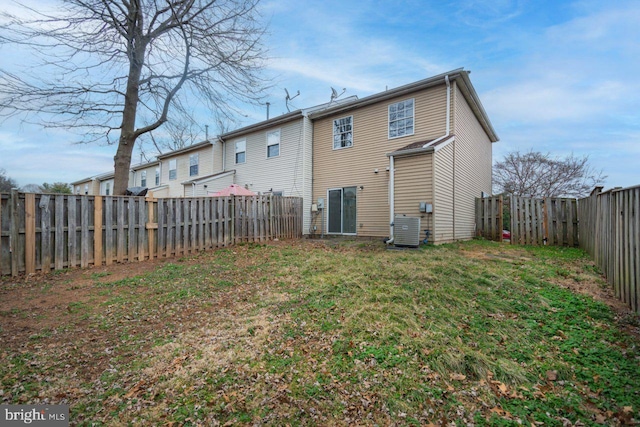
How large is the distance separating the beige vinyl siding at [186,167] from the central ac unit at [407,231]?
40.0 ft

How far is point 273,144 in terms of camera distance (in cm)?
1465

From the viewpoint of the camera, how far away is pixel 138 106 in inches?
439

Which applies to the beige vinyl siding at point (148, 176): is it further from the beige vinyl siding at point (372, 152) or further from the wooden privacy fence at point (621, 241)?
the wooden privacy fence at point (621, 241)

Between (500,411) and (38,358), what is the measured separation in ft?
14.5

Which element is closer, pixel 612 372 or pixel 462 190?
pixel 612 372

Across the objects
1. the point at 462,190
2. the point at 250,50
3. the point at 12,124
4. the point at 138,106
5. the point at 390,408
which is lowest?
the point at 390,408

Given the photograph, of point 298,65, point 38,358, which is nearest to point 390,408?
point 38,358

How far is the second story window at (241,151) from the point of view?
1603 centimetres

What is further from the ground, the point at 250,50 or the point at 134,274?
the point at 250,50

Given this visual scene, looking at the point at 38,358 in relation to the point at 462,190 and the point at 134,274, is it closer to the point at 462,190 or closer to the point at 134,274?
the point at 134,274

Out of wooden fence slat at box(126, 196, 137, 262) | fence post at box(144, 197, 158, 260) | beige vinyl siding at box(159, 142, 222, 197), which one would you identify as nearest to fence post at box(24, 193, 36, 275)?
wooden fence slat at box(126, 196, 137, 262)

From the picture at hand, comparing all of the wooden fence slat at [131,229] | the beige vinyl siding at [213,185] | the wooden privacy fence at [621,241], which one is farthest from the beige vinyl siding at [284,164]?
the wooden privacy fence at [621,241]

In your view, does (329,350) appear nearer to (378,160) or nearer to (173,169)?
(378,160)

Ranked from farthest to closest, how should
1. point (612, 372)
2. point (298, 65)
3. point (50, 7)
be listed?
point (298, 65) → point (50, 7) → point (612, 372)
